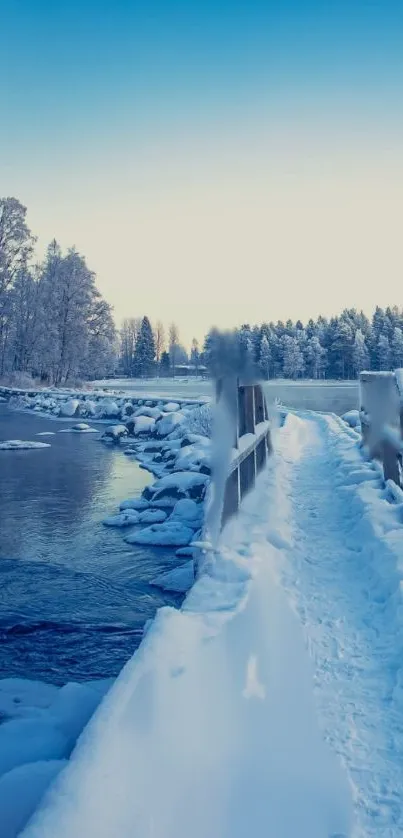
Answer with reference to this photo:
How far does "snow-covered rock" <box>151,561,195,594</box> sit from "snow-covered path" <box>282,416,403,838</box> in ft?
4.13

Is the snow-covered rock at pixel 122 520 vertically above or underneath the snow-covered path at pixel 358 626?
underneath

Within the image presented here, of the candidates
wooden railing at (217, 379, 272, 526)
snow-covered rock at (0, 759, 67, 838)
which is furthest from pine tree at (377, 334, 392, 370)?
snow-covered rock at (0, 759, 67, 838)

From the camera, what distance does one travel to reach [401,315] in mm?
83062

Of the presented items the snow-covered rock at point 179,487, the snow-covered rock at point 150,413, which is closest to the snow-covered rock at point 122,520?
the snow-covered rock at point 179,487

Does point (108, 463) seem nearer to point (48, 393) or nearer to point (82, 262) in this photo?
point (48, 393)

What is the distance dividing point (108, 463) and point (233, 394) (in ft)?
33.3

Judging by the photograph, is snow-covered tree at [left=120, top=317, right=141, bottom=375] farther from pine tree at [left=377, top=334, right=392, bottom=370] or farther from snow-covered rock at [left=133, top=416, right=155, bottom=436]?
snow-covered rock at [left=133, top=416, right=155, bottom=436]

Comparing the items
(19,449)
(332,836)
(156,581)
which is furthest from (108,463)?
(332,836)

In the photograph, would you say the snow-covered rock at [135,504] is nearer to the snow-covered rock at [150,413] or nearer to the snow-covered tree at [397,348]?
the snow-covered rock at [150,413]

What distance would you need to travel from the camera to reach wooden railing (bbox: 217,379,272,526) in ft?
17.7

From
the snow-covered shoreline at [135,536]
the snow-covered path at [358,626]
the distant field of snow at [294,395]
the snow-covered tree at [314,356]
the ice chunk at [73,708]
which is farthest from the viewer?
the snow-covered tree at [314,356]

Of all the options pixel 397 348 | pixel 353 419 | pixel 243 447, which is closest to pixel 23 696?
pixel 243 447

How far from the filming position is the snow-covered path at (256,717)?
204 centimetres

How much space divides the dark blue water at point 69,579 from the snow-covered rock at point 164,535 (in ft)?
0.63
